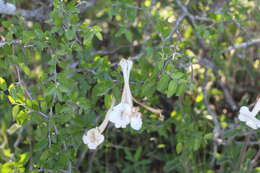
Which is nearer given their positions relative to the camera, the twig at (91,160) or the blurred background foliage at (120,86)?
the blurred background foliage at (120,86)

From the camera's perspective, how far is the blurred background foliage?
1372 mm

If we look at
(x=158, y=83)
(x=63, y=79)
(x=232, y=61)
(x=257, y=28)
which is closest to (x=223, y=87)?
(x=232, y=61)

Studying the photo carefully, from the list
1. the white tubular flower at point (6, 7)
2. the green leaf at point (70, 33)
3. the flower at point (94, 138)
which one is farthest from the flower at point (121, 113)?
the white tubular flower at point (6, 7)

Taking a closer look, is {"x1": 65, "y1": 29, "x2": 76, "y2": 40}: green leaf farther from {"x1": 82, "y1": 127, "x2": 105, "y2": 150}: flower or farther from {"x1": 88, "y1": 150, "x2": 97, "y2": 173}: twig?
{"x1": 88, "y1": 150, "x2": 97, "y2": 173}: twig

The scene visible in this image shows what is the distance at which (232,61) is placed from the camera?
235 centimetres

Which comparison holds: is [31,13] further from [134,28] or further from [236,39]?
[236,39]

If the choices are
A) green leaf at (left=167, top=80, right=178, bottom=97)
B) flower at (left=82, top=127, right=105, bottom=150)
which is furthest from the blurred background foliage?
flower at (left=82, top=127, right=105, bottom=150)

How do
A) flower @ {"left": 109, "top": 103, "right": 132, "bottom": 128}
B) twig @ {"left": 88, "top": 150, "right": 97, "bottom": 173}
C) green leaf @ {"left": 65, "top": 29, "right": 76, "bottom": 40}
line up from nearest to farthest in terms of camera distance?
flower @ {"left": 109, "top": 103, "right": 132, "bottom": 128}
green leaf @ {"left": 65, "top": 29, "right": 76, "bottom": 40}
twig @ {"left": 88, "top": 150, "right": 97, "bottom": 173}

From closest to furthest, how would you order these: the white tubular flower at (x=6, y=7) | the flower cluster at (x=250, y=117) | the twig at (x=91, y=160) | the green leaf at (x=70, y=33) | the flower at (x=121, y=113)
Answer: the flower at (x=121, y=113)
the flower cluster at (x=250, y=117)
the green leaf at (x=70, y=33)
the white tubular flower at (x=6, y=7)
the twig at (x=91, y=160)

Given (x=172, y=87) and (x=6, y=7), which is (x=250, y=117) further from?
(x=6, y=7)

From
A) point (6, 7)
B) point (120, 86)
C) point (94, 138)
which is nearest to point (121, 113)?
point (94, 138)

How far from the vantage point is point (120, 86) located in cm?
147

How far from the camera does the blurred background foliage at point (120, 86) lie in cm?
137

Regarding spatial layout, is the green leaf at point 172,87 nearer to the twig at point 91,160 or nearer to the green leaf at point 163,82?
the green leaf at point 163,82
